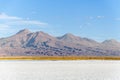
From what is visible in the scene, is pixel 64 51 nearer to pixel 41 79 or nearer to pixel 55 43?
pixel 55 43

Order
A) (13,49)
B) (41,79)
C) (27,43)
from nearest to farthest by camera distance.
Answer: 1. (41,79)
2. (13,49)
3. (27,43)

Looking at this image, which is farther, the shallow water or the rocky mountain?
the rocky mountain

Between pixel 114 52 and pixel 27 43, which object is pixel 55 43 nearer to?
pixel 27 43

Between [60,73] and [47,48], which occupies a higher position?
[47,48]

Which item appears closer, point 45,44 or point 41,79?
point 41,79

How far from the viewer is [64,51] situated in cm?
18175

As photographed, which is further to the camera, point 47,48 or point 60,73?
point 47,48

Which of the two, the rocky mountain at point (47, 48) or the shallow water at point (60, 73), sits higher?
the rocky mountain at point (47, 48)

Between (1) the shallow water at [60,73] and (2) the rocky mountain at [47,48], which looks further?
(2) the rocky mountain at [47,48]

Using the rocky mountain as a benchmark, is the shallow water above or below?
below

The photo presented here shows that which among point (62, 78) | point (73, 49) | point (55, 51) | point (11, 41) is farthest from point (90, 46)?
point (62, 78)

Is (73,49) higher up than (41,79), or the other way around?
(73,49)

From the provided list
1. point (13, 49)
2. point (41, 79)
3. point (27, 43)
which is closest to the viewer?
point (41, 79)

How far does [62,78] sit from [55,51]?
16210 centimetres
